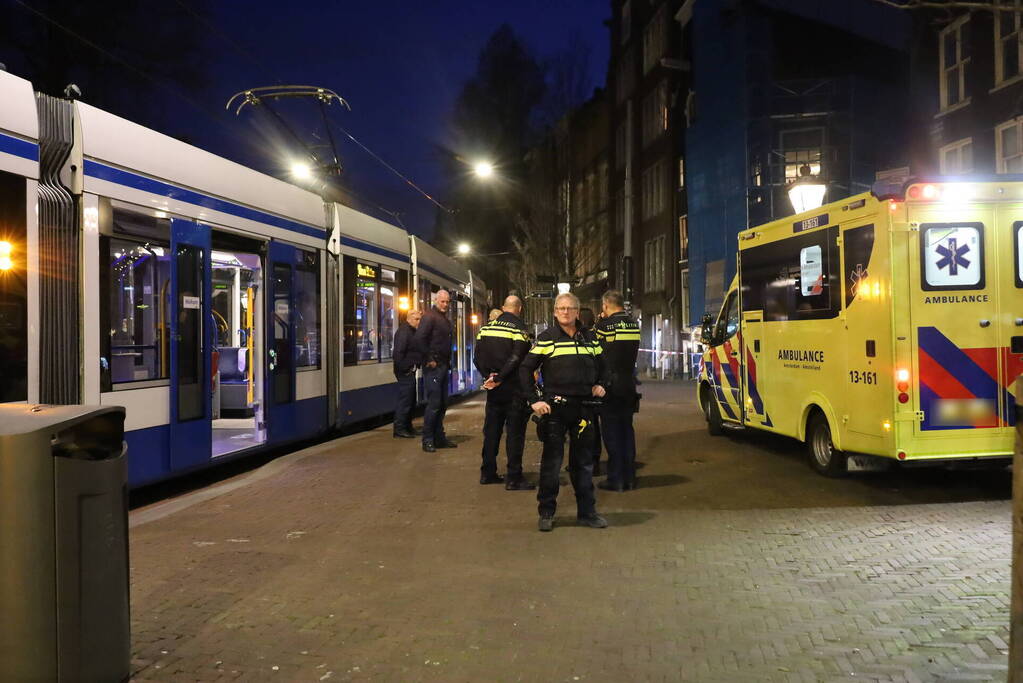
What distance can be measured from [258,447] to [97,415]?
6.51 m

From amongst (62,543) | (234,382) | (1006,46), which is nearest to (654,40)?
(1006,46)

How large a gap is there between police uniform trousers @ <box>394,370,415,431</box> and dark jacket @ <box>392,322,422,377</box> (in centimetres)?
8

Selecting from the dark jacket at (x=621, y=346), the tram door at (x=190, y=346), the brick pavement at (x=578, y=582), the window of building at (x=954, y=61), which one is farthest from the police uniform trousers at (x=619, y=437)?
the window of building at (x=954, y=61)

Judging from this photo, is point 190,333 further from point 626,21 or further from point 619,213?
point 626,21

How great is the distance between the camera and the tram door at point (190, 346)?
8.00 m

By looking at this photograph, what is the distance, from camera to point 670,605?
506cm

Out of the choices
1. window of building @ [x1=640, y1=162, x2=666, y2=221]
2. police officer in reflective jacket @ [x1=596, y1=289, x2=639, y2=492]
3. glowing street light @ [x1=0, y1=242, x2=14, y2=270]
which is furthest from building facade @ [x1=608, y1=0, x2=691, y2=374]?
glowing street light @ [x1=0, y1=242, x2=14, y2=270]

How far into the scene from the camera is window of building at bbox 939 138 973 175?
62.2 ft

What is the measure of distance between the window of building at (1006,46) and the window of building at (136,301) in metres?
16.4

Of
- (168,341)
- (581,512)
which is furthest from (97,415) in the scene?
(168,341)

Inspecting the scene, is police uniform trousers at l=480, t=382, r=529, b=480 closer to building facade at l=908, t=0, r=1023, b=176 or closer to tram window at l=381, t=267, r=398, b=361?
tram window at l=381, t=267, r=398, b=361

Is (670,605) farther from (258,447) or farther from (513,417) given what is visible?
(258,447)

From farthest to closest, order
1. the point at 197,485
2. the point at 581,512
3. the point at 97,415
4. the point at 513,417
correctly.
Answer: the point at 197,485 < the point at 513,417 < the point at 581,512 < the point at 97,415

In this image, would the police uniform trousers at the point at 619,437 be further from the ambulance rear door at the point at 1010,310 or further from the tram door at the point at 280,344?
the tram door at the point at 280,344
